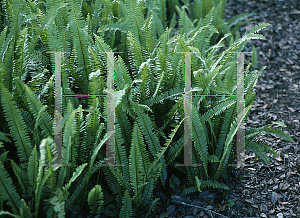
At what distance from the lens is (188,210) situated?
1570 millimetres

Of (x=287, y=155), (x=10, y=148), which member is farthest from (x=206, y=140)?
(x=10, y=148)

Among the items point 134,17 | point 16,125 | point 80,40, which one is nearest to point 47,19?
point 80,40

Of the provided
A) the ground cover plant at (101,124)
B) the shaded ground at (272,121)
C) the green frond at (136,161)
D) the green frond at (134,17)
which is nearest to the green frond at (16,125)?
the ground cover plant at (101,124)

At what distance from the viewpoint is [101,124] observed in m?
1.36

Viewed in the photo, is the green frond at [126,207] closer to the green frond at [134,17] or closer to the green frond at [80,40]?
the green frond at [80,40]

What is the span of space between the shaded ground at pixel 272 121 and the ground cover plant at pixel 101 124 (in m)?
0.12

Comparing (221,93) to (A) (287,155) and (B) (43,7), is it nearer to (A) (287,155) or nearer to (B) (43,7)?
(A) (287,155)

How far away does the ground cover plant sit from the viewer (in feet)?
4.31

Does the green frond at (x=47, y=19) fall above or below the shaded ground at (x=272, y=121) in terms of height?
above

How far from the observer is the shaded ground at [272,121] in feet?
5.24

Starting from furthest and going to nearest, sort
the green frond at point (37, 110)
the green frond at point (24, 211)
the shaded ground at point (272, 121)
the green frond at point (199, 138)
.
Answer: the shaded ground at point (272, 121), the green frond at point (199, 138), the green frond at point (37, 110), the green frond at point (24, 211)

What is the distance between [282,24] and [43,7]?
2.17 metres

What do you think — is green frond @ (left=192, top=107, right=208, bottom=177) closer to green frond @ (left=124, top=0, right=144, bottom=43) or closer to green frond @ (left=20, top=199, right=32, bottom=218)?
green frond @ (left=124, top=0, right=144, bottom=43)

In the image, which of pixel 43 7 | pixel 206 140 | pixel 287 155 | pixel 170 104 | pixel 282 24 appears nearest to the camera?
pixel 206 140
